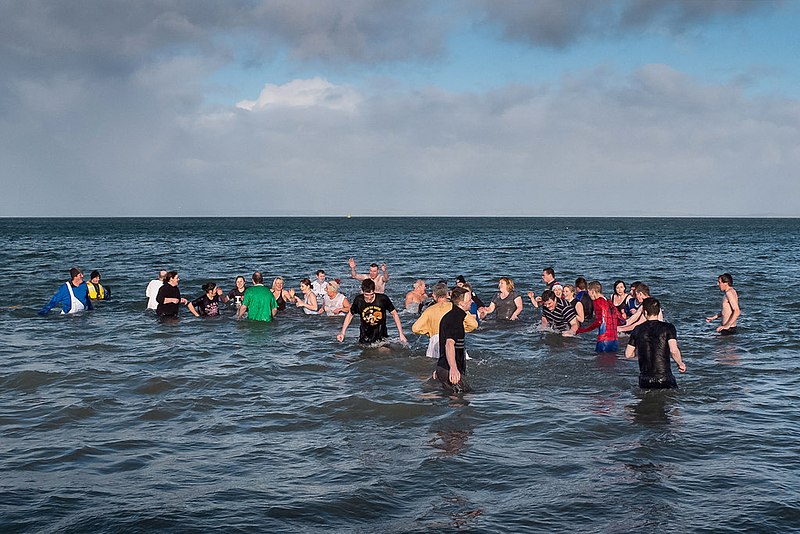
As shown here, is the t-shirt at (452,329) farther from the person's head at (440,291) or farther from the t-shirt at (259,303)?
the t-shirt at (259,303)

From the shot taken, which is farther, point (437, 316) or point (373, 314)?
point (373, 314)

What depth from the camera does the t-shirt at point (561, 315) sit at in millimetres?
16547

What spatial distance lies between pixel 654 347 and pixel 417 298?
8827 mm

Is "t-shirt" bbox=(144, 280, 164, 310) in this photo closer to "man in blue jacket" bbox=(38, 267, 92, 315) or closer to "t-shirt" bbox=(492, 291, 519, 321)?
"man in blue jacket" bbox=(38, 267, 92, 315)

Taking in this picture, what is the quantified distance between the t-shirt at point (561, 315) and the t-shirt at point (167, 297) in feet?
32.9

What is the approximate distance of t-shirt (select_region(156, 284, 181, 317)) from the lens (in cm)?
1862

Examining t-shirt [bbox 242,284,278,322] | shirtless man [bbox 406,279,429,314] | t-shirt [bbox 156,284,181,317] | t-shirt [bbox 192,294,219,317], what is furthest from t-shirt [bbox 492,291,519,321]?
t-shirt [bbox 156,284,181,317]

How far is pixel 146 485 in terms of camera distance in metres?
7.37

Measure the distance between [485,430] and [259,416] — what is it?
333 centimetres

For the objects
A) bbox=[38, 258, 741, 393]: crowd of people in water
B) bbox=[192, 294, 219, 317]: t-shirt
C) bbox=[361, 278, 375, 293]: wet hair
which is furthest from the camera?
bbox=[192, 294, 219, 317]: t-shirt

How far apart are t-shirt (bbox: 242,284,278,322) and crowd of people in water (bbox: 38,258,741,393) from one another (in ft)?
0.09

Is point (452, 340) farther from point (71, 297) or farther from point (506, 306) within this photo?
point (71, 297)

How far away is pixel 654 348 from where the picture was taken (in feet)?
34.1

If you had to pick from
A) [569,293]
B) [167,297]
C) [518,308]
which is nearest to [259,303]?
[167,297]
